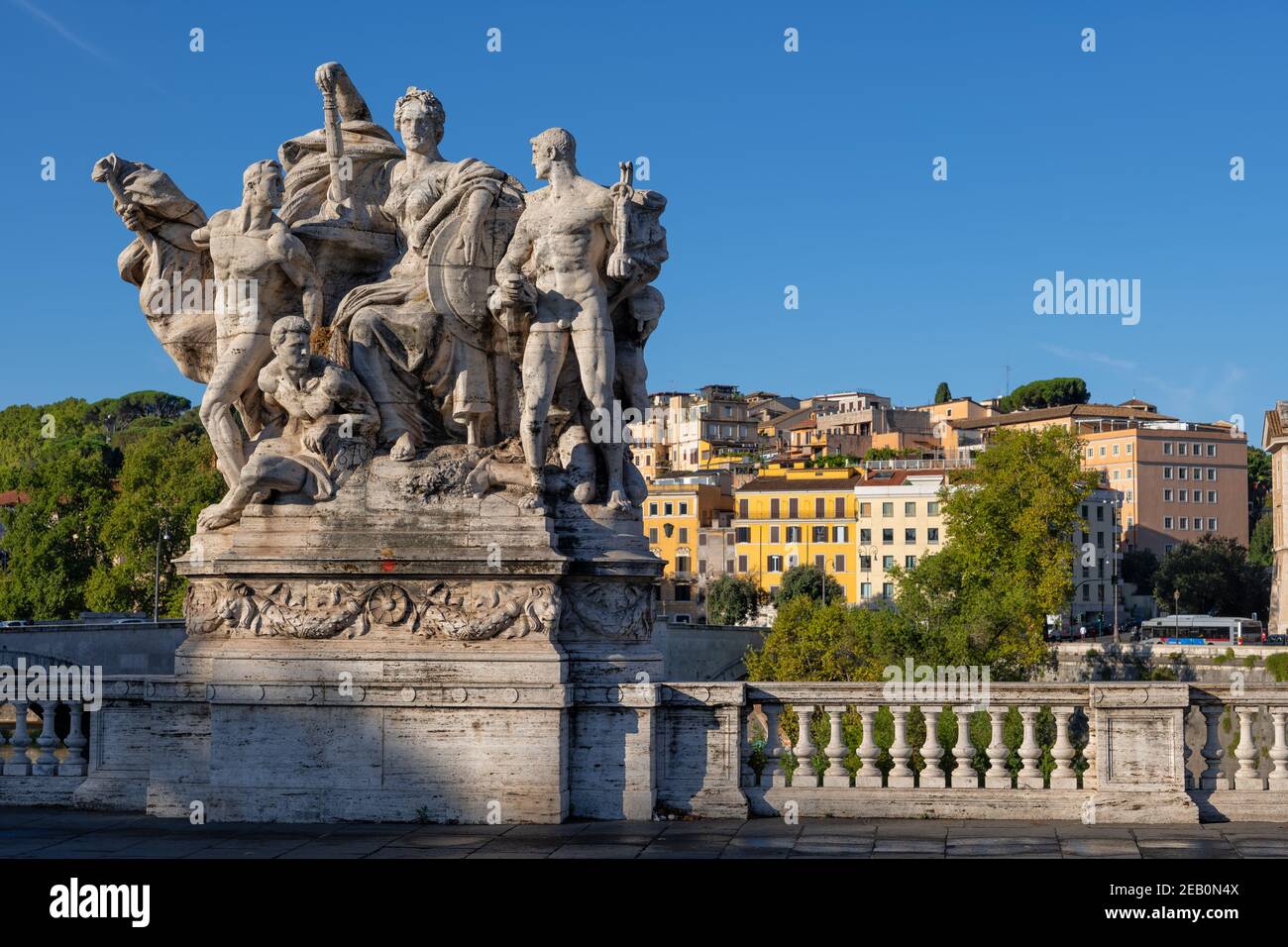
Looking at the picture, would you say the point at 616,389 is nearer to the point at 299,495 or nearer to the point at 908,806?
the point at 299,495

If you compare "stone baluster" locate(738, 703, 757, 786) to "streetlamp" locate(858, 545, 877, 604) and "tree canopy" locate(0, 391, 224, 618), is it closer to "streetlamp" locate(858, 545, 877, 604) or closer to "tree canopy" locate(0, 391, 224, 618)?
"tree canopy" locate(0, 391, 224, 618)

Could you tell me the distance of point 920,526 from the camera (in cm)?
9412

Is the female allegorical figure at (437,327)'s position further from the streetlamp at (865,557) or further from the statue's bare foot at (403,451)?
the streetlamp at (865,557)

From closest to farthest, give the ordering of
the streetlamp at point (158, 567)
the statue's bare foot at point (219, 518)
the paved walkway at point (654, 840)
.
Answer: the paved walkway at point (654, 840) → the statue's bare foot at point (219, 518) → the streetlamp at point (158, 567)

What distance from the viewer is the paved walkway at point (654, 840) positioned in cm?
1062

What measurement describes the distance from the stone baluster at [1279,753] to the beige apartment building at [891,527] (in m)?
81.1

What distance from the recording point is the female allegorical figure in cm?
1284

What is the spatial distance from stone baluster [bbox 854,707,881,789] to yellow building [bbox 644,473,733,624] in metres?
85.1

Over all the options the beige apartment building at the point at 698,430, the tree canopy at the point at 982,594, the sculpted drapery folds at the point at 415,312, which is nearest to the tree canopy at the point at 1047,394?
the beige apartment building at the point at 698,430

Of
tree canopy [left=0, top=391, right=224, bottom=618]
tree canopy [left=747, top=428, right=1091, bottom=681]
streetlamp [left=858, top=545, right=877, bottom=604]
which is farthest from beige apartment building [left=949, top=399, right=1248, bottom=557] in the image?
tree canopy [left=0, top=391, right=224, bottom=618]

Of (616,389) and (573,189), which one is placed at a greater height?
(573,189)
